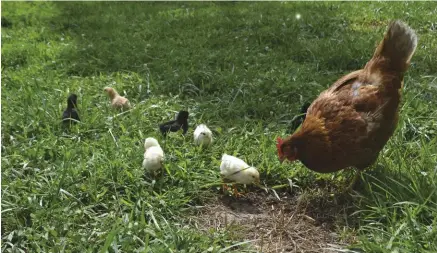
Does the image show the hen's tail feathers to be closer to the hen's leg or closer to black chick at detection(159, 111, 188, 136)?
the hen's leg

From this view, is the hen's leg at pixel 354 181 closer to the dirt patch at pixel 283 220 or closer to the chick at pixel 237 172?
the dirt patch at pixel 283 220

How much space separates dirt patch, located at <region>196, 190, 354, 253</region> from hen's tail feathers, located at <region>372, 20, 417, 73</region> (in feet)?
3.29

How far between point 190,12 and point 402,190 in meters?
6.27

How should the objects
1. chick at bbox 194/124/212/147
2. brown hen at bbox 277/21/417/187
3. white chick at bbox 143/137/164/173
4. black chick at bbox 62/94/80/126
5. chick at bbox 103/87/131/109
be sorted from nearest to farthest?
brown hen at bbox 277/21/417/187 → white chick at bbox 143/137/164/173 → chick at bbox 194/124/212/147 → black chick at bbox 62/94/80/126 → chick at bbox 103/87/131/109

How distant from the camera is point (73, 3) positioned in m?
9.54

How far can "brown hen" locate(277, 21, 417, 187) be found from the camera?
10.4 ft

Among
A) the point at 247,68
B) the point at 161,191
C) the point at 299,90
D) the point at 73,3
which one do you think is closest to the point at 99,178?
the point at 161,191

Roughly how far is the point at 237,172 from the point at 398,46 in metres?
1.39

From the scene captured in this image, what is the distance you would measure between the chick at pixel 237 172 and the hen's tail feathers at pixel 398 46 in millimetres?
1193

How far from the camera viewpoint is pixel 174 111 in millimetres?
4664

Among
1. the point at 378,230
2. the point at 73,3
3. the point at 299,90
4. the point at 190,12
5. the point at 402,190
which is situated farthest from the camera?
the point at 73,3

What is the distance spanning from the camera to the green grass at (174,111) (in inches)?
116

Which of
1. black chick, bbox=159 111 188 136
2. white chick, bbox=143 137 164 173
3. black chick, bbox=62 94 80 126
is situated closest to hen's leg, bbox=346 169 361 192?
white chick, bbox=143 137 164 173

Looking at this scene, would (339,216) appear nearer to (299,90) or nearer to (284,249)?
(284,249)
